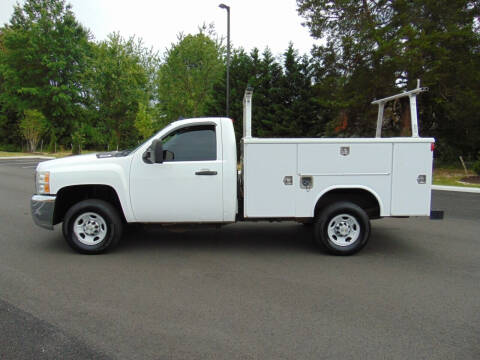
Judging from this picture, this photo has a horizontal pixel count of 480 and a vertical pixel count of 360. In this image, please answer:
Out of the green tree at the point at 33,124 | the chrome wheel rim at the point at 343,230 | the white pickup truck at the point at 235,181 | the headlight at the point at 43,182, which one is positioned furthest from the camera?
the green tree at the point at 33,124

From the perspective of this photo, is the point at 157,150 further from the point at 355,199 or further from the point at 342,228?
the point at 355,199

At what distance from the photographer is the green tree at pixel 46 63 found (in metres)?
40.6

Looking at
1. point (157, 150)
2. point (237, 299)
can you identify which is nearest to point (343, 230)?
point (237, 299)

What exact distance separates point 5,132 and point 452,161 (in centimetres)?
4746

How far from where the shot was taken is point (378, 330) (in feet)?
11.8

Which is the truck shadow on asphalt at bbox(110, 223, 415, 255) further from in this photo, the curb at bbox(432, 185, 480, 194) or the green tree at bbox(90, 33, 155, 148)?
the green tree at bbox(90, 33, 155, 148)

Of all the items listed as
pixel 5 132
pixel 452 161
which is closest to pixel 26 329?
pixel 452 161

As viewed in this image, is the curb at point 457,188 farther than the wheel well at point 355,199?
Yes

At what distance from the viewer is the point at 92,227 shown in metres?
5.98

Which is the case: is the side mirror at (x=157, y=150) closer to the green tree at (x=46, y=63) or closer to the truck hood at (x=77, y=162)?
the truck hood at (x=77, y=162)

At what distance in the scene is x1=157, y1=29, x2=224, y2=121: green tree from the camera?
2445 centimetres

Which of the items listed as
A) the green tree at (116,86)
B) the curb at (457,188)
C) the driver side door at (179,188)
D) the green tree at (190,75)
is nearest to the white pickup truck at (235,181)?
the driver side door at (179,188)

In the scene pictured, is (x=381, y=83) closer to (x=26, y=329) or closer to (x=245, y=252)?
(x=245, y=252)

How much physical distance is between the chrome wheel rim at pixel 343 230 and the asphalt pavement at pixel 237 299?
11.1 inches
